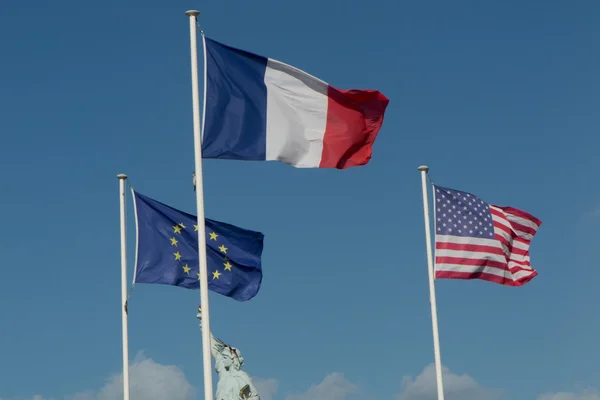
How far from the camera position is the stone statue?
3322cm

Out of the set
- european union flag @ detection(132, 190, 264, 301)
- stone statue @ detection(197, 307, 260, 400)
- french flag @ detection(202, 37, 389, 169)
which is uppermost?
french flag @ detection(202, 37, 389, 169)

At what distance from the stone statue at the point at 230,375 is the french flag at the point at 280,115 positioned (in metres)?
5.90

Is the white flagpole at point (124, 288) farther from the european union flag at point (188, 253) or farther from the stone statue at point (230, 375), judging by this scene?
the stone statue at point (230, 375)

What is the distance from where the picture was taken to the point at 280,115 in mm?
30531

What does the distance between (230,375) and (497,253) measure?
9.55m

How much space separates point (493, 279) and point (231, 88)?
12.3 m

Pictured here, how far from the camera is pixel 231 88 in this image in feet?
98.0

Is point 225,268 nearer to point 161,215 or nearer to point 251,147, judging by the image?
point 161,215

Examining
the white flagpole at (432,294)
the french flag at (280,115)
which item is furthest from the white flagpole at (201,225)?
the white flagpole at (432,294)

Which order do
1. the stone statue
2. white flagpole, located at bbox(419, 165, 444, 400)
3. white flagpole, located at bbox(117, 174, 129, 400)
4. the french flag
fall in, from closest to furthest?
the french flag
the stone statue
white flagpole, located at bbox(117, 174, 129, 400)
white flagpole, located at bbox(419, 165, 444, 400)

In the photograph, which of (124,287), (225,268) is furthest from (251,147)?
(124,287)

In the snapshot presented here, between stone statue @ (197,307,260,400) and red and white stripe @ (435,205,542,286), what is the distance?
23.1 feet

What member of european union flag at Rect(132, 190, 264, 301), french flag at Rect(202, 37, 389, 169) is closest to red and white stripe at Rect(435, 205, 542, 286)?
european union flag at Rect(132, 190, 264, 301)

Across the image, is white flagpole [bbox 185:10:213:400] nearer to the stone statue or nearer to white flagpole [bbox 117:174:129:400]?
Result: the stone statue
